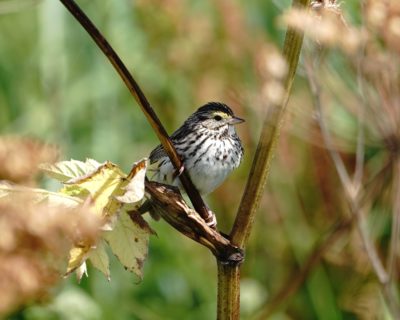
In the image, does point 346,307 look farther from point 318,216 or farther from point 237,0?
point 237,0

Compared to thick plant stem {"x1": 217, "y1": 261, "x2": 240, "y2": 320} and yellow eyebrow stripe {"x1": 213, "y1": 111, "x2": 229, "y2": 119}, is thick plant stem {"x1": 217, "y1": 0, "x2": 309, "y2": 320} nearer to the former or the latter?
thick plant stem {"x1": 217, "y1": 261, "x2": 240, "y2": 320}

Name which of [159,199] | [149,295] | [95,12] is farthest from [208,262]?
[159,199]

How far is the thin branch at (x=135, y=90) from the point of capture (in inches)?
45.2

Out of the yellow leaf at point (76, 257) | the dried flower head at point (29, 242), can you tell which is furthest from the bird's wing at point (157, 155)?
the dried flower head at point (29, 242)

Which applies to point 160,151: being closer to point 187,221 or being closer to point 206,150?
point 206,150

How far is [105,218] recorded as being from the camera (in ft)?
4.09

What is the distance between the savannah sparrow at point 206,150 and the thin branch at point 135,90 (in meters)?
0.96

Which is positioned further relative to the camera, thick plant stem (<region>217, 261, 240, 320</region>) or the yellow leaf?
thick plant stem (<region>217, 261, 240, 320</region>)

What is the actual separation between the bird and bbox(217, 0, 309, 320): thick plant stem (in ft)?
3.36

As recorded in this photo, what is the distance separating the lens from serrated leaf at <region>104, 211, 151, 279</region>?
129 cm

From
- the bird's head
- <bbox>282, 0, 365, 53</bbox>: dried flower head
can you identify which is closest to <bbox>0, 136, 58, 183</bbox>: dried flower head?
<bbox>282, 0, 365, 53</bbox>: dried flower head

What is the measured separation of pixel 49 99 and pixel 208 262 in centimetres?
95

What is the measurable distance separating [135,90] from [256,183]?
10.3 inches

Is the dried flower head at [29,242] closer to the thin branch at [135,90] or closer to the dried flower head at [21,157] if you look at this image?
the dried flower head at [21,157]
